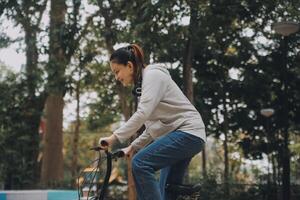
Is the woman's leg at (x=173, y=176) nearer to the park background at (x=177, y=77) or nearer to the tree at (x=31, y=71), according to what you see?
the park background at (x=177, y=77)

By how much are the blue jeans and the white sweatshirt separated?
7 cm

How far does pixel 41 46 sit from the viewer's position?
13289 millimetres

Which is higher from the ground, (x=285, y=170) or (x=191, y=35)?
(x=191, y=35)

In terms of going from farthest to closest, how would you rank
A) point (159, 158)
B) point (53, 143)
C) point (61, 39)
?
1. point (53, 143)
2. point (61, 39)
3. point (159, 158)

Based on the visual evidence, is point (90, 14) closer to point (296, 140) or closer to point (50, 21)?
point (50, 21)

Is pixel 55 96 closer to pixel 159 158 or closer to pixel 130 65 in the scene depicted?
pixel 130 65

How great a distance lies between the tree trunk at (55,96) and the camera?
13.2 meters

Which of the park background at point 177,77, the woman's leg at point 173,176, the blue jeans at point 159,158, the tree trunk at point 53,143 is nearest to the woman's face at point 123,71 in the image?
the blue jeans at point 159,158

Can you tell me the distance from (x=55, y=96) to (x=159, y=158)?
13.7 m

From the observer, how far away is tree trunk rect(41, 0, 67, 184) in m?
13.2

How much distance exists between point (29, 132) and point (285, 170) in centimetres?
830

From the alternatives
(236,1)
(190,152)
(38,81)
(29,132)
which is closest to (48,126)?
(29,132)

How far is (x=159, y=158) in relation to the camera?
9.98ft

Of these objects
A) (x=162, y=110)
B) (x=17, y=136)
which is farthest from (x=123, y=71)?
(x=17, y=136)
